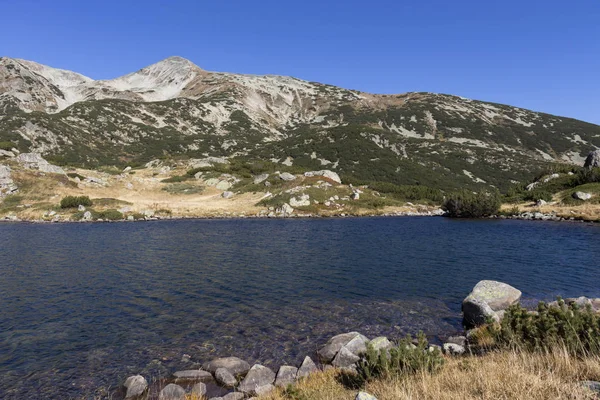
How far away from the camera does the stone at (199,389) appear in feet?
31.4

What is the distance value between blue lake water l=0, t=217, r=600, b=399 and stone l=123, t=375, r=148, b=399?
586mm

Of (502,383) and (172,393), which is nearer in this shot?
(502,383)

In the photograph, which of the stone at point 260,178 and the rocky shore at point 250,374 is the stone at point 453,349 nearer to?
the rocky shore at point 250,374

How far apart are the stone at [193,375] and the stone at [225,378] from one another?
296 millimetres

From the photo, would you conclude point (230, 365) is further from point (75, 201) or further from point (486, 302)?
point (75, 201)

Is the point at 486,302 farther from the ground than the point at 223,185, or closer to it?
closer to it

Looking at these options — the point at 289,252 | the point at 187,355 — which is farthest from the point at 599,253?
the point at 187,355

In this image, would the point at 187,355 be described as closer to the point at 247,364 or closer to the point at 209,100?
the point at 247,364

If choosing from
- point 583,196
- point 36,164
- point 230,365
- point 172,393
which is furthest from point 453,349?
point 36,164

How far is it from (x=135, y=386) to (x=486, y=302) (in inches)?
549

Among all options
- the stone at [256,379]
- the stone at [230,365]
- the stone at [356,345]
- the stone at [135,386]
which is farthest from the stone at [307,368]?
the stone at [135,386]

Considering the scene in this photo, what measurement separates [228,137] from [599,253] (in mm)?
136564

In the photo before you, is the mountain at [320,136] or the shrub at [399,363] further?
the mountain at [320,136]

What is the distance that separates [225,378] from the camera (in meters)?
10.4
